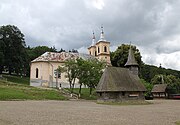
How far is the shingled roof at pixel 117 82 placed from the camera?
38.9 metres

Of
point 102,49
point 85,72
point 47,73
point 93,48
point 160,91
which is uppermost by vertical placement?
point 93,48

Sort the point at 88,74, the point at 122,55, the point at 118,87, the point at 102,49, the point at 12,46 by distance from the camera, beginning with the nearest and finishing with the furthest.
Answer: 1. the point at 118,87
2. the point at 88,74
3. the point at 12,46
4. the point at 122,55
5. the point at 102,49

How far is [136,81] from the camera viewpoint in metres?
43.4

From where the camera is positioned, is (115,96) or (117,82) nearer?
(115,96)

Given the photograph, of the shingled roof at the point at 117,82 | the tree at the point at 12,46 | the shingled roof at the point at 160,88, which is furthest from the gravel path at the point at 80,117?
the shingled roof at the point at 160,88

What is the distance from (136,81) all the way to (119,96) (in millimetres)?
5947

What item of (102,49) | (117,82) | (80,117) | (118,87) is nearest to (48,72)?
(102,49)

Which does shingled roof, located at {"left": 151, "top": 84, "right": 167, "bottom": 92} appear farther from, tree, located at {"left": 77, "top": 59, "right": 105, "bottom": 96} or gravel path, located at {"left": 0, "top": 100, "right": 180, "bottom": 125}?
gravel path, located at {"left": 0, "top": 100, "right": 180, "bottom": 125}

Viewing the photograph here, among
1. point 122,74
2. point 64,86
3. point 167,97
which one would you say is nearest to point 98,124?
point 122,74

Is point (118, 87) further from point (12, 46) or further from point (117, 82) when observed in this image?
point (12, 46)

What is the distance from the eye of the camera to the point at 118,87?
128 ft

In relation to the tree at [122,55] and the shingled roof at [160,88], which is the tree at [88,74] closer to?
the tree at [122,55]

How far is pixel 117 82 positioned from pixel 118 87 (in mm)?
1102

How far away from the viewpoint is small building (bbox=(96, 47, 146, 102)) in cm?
3878
